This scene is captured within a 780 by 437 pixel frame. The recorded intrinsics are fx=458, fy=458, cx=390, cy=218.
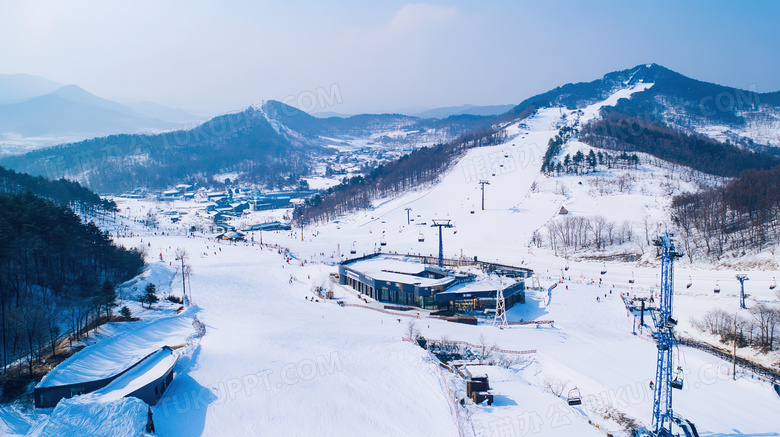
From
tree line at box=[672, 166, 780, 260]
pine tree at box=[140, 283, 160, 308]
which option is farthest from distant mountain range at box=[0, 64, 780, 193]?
pine tree at box=[140, 283, 160, 308]

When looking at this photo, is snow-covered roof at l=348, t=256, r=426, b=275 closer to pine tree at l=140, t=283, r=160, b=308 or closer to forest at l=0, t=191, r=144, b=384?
pine tree at l=140, t=283, r=160, b=308

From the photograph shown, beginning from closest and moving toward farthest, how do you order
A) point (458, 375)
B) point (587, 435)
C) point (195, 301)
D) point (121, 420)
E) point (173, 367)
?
point (121, 420), point (587, 435), point (173, 367), point (458, 375), point (195, 301)

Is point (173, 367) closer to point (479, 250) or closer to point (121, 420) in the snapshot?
point (121, 420)

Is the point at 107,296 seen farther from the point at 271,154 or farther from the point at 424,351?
the point at 271,154

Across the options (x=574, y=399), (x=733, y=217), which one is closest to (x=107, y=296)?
(x=574, y=399)

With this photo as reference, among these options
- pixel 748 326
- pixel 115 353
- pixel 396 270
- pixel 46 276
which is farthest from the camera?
pixel 396 270

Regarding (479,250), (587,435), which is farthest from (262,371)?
(479,250)

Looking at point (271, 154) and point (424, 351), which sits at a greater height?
point (271, 154)

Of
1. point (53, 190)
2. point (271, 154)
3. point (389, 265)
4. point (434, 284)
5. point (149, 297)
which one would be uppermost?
point (271, 154)
